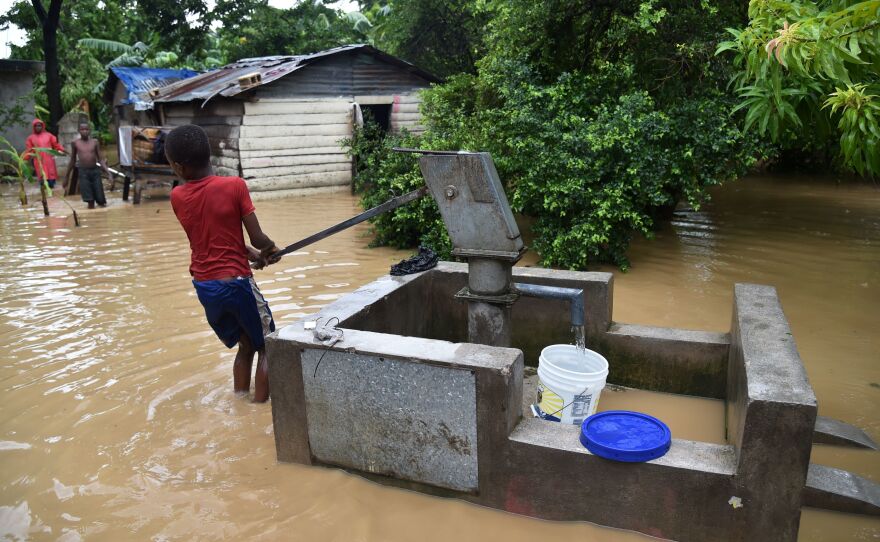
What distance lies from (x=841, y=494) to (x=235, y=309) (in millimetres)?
3248

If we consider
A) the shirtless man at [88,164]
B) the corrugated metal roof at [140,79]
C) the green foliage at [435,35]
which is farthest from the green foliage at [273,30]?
the shirtless man at [88,164]

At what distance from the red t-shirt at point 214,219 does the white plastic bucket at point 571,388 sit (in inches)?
74.3

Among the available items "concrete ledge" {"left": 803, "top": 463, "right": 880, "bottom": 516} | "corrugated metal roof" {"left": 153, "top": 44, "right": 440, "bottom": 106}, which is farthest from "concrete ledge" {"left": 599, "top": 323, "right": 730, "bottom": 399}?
"corrugated metal roof" {"left": 153, "top": 44, "right": 440, "bottom": 106}

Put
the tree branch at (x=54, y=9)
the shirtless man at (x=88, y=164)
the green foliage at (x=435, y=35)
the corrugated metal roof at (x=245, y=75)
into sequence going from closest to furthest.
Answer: the shirtless man at (x=88, y=164) → the corrugated metal roof at (x=245, y=75) → the green foliage at (x=435, y=35) → the tree branch at (x=54, y=9)

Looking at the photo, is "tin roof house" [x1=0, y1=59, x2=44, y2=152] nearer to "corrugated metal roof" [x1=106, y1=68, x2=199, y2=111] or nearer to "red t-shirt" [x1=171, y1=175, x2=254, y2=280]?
"corrugated metal roof" [x1=106, y1=68, x2=199, y2=111]

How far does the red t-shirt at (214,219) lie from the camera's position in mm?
3729

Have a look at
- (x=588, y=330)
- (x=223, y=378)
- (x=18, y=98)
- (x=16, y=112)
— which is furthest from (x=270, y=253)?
(x=18, y=98)

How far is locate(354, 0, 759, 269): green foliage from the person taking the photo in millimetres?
6797

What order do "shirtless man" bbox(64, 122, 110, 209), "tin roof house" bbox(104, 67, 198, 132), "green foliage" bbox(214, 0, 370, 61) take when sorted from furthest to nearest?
"green foliage" bbox(214, 0, 370, 61) → "tin roof house" bbox(104, 67, 198, 132) → "shirtless man" bbox(64, 122, 110, 209)

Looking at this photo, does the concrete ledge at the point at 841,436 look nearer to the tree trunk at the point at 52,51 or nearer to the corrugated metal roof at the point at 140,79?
the corrugated metal roof at the point at 140,79

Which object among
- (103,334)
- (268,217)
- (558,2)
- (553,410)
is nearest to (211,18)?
(268,217)

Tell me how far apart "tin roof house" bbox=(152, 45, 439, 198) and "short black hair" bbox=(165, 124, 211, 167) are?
9225 millimetres

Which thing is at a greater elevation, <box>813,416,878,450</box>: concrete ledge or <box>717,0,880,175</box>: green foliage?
<box>717,0,880,175</box>: green foliage

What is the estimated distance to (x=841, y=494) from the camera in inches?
114
